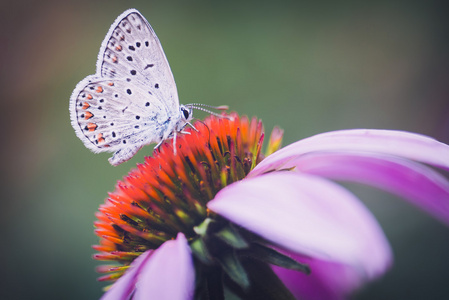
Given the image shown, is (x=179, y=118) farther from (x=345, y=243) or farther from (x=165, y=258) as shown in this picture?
(x=345, y=243)

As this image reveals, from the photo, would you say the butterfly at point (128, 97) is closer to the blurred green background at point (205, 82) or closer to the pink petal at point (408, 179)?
the pink petal at point (408, 179)

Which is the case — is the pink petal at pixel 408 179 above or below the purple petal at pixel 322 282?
above

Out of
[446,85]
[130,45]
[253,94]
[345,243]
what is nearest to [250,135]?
[130,45]

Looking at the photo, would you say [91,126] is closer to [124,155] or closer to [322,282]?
[124,155]

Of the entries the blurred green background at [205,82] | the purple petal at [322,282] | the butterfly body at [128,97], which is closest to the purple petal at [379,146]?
the purple petal at [322,282]

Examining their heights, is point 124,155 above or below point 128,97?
below

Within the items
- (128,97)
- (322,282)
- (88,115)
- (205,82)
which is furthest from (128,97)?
(205,82)

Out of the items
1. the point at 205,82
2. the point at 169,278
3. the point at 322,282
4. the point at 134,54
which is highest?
the point at 134,54
